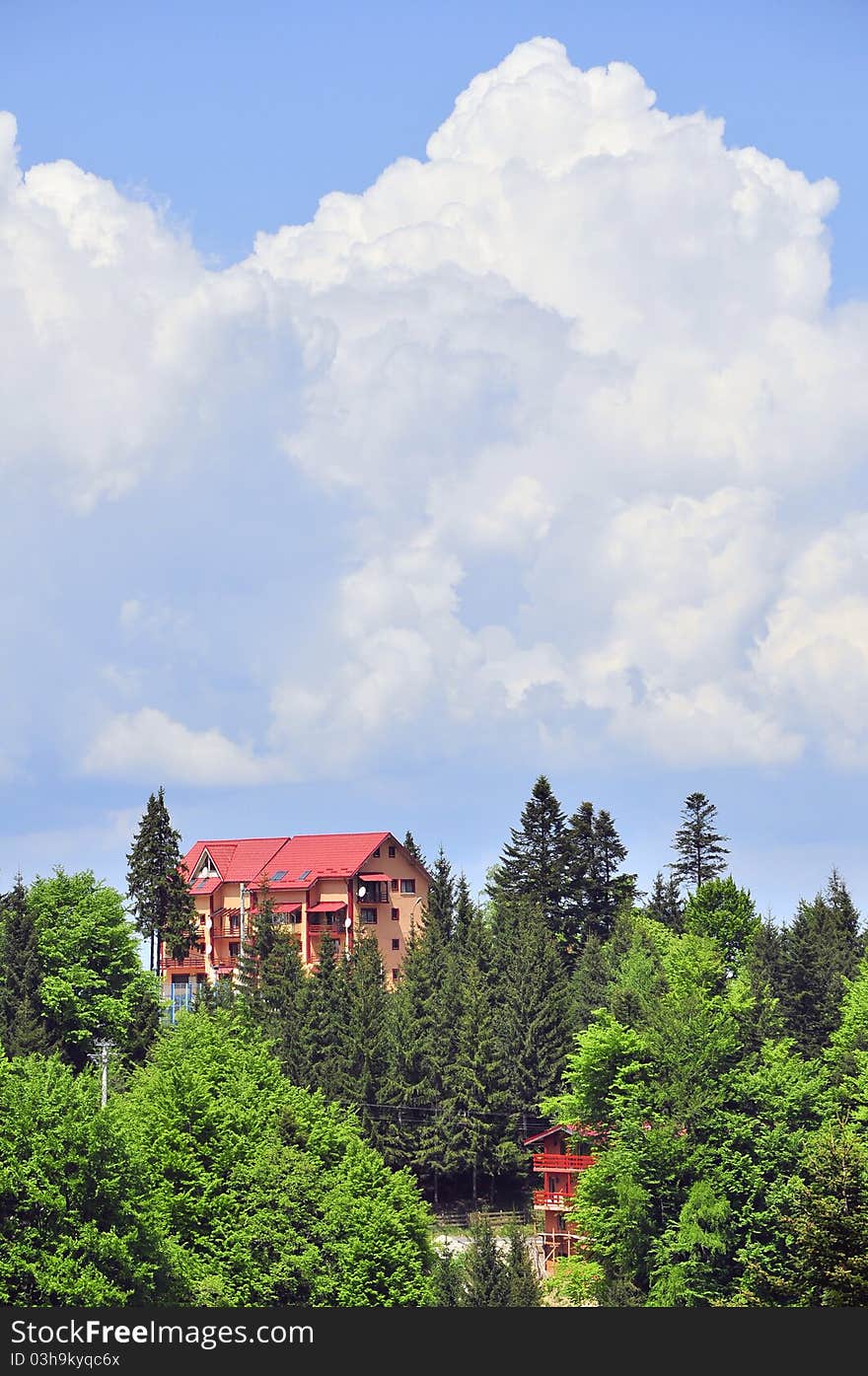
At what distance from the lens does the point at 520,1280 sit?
7219cm

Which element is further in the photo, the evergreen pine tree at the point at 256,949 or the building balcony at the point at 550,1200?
the evergreen pine tree at the point at 256,949

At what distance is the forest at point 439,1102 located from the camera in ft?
208

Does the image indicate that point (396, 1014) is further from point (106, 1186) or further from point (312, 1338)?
point (312, 1338)

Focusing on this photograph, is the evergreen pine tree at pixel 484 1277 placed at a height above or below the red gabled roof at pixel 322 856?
below

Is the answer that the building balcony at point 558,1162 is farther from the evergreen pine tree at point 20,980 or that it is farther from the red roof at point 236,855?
the red roof at point 236,855

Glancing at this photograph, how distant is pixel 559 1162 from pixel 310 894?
50.0 metres

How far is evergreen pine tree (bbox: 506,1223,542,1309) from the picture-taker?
2803 inches

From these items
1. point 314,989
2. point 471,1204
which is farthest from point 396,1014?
point 471,1204

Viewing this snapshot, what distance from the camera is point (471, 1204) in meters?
101

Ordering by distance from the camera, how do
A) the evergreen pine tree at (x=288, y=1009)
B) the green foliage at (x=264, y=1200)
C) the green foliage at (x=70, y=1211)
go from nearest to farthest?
1. the green foliage at (x=70, y=1211)
2. the green foliage at (x=264, y=1200)
3. the evergreen pine tree at (x=288, y=1009)

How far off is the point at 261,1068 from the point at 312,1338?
2007 inches

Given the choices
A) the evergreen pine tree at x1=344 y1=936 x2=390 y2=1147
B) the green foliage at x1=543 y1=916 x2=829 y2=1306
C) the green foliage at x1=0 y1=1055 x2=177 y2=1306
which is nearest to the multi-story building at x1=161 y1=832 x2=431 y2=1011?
the evergreen pine tree at x1=344 y1=936 x2=390 y2=1147

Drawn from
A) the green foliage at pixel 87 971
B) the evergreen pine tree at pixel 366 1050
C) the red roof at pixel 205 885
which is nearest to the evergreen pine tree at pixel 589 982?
the evergreen pine tree at pixel 366 1050

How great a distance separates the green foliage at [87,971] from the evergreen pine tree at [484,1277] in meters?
36.3
